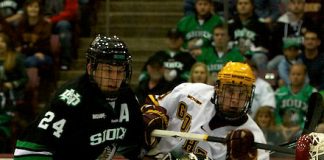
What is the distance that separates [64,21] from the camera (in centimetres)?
832

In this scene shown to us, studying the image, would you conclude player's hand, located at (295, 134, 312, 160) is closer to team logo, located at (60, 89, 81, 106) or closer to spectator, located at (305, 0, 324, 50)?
team logo, located at (60, 89, 81, 106)

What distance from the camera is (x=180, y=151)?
4.62 m

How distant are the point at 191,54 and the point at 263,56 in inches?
23.1

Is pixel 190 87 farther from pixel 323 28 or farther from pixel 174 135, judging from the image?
pixel 323 28

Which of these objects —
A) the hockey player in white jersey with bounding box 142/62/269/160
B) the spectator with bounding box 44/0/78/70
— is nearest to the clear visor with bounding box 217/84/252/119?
the hockey player in white jersey with bounding box 142/62/269/160

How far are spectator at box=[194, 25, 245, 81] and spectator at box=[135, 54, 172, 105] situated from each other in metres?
0.32

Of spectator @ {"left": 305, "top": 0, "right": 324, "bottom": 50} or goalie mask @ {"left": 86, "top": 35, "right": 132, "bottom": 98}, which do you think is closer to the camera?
goalie mask @ {"left": 86, "top": 35, "right": 132, "bottom": 98}

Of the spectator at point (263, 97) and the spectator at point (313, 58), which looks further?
the spectator at point (313, 58)

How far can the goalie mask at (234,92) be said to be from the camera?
4422mm

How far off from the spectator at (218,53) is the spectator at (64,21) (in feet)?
4.27

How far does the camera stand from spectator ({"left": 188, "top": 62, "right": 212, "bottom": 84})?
6930mm

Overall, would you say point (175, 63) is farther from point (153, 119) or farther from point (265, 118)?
point (153, 119)

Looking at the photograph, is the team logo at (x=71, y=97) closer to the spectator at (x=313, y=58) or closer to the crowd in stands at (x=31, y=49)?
the crowd in stands at (x=31, y=49)

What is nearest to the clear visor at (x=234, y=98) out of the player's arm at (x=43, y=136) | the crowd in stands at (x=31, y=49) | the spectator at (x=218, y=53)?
the player's arm at (x=43, y=136)
